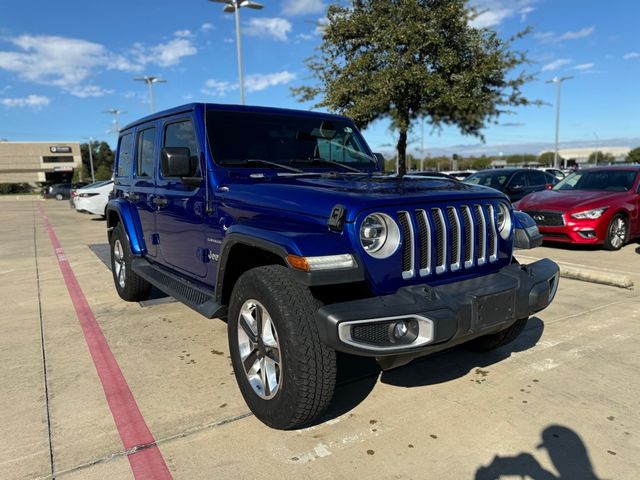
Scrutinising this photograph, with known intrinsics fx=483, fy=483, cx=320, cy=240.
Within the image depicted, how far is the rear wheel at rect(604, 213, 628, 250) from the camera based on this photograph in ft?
27.4

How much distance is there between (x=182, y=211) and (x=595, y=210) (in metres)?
7.25

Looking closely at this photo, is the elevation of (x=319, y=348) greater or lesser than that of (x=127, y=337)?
greater

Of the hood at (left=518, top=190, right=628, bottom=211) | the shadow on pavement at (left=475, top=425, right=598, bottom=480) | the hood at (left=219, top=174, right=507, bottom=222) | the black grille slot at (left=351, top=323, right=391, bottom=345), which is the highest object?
the hood at (left=219, top=174, right=507, bottom=222)

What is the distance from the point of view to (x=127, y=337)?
445 centimetres

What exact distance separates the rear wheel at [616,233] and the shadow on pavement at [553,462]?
22.2 feet

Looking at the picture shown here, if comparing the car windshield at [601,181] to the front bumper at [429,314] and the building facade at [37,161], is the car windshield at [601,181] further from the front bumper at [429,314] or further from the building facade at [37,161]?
the building facade at [37,161]

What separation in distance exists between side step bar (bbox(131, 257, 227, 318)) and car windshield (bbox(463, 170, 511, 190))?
9.57 meters

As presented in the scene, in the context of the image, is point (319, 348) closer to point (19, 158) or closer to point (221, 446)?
point (221, 446)

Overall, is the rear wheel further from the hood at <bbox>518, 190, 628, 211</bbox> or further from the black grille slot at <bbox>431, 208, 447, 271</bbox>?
the black grille slot at <bbox>431, 208, 447, 271</bbox>

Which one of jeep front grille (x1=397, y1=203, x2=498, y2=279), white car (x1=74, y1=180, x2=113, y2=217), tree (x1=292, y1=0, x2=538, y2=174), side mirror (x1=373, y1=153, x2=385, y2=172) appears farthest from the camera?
white car (x1=74, y1=180, x2=113, y2=217)

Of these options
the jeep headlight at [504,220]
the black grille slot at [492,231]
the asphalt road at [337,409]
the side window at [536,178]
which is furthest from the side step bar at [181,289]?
the side window at [536,178]

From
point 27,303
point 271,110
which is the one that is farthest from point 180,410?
point 27,303

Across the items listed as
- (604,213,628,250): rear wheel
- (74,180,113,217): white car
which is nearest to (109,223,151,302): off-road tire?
(604,213,628,250): rear wheel

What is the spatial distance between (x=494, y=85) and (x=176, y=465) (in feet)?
43.6
